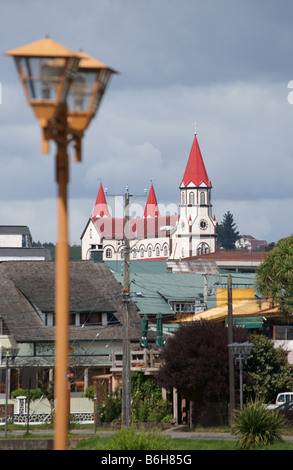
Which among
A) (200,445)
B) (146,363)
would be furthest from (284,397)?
(200,445)

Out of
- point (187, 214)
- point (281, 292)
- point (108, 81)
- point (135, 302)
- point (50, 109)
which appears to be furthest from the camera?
Answer: point (187, 214)

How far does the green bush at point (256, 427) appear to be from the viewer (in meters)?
24.1

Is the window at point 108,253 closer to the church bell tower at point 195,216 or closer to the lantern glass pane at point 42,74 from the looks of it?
the church bell tower at point 195,216

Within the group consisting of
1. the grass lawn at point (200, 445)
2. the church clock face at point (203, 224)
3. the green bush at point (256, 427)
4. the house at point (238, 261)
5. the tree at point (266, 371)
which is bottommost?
the grass lawn at point (200, 445)

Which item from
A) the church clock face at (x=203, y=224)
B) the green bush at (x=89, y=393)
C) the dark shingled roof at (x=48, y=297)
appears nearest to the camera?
the green bush at (x=89, y=393)

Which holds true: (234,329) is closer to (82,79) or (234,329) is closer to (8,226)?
(82,79)

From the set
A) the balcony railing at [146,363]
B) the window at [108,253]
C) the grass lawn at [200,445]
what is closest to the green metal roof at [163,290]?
the balcony railing at [146,363]

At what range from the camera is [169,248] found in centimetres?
19438

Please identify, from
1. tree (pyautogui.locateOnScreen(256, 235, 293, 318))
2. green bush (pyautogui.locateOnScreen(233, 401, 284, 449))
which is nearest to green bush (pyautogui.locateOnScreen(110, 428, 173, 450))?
green bush (pyautogui.locateOnScreen(233, 401, 284, 449))

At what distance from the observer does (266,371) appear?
1540 inches

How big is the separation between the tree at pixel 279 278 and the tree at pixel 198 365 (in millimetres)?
10827

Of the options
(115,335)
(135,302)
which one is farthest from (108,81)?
(135,302)

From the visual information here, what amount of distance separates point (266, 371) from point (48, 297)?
18.6 m
